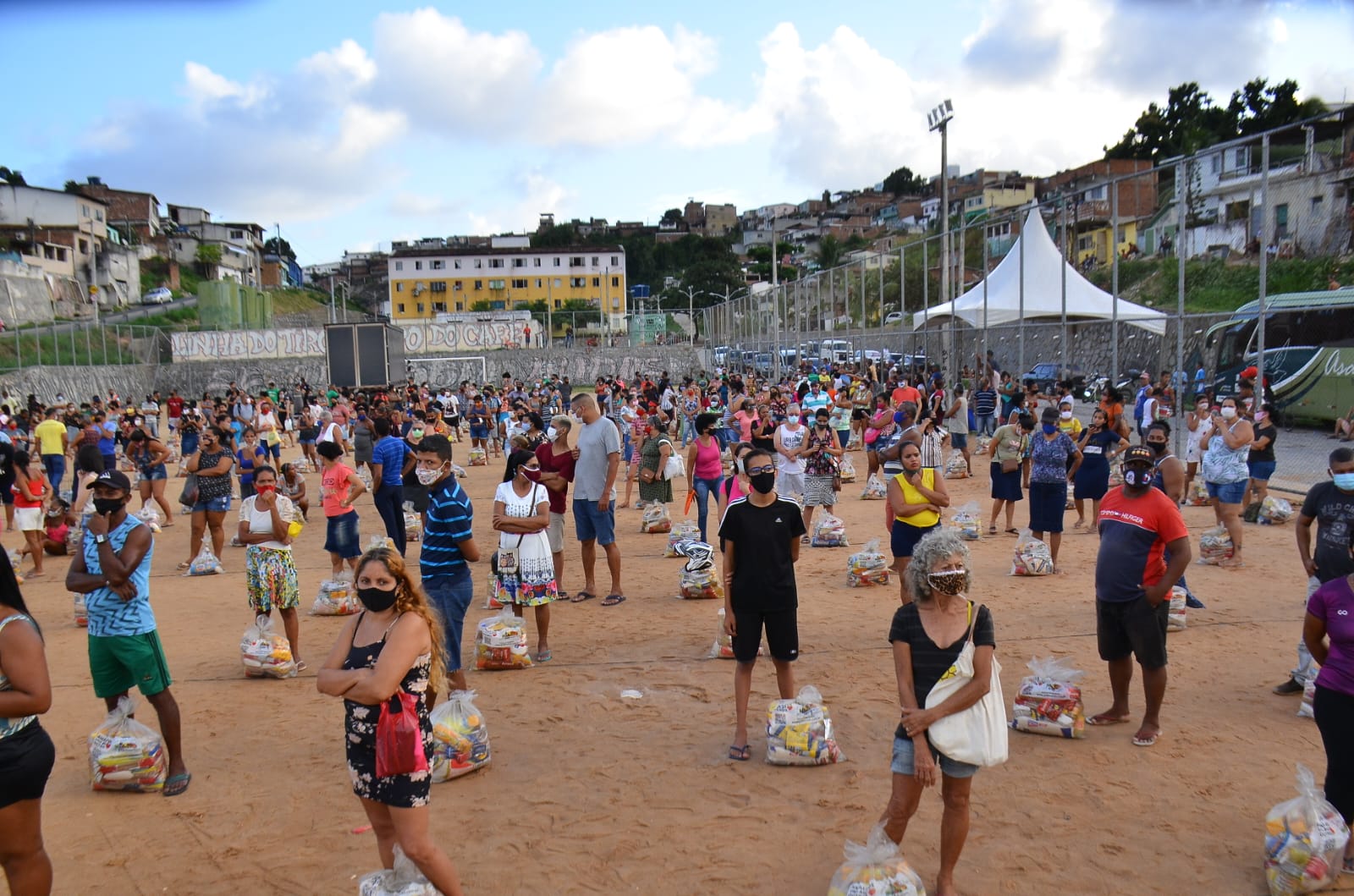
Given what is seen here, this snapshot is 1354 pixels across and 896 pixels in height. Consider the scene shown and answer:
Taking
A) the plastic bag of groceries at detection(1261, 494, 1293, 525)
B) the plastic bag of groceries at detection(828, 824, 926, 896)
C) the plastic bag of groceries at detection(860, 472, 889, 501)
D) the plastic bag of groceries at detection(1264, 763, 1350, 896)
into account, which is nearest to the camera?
the plastic bag of groceries at detection(828, 824, 926, 896)

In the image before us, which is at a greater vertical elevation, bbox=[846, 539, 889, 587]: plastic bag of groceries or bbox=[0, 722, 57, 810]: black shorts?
bbox=[0, 722, 57, 810]: black shorts

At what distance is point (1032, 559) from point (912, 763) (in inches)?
269

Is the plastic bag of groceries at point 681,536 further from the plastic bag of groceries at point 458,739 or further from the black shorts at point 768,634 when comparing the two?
the plastic bag of groceries at point 458,739

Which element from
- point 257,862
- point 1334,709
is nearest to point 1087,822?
point 1334,709

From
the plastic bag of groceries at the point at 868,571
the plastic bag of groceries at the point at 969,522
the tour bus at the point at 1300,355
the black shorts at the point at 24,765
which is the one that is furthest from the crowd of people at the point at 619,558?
the tour bus at the point at 1300,355

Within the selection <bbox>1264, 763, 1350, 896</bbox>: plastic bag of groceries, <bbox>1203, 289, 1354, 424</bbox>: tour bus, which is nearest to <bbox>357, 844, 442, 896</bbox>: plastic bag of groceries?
<bbox>1264, 763, 1350, 896</bbox>: plastic bag of groceries

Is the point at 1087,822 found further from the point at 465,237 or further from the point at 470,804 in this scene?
the point at 465,237

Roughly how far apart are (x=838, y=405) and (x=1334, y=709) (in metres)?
19.0

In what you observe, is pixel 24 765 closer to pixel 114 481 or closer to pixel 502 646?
pixel 114 481

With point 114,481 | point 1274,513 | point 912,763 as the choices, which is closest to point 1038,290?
point 1274,513

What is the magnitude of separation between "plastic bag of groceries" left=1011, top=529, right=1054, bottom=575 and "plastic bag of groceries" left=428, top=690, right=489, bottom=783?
660 centimetres

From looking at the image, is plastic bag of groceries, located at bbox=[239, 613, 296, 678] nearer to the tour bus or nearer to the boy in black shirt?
the boy in black shirt

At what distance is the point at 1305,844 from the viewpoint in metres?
4.27

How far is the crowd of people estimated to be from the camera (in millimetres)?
3902
